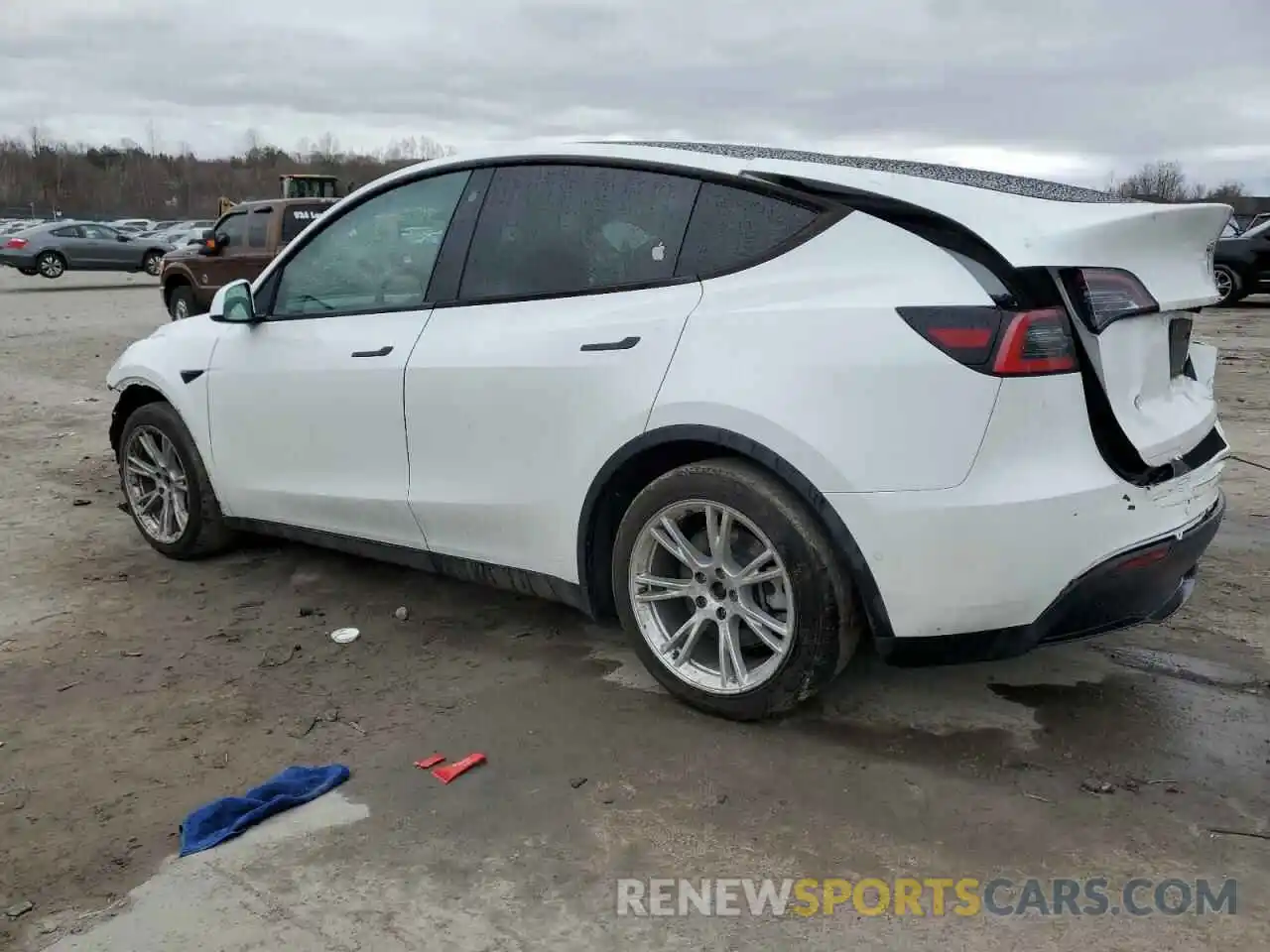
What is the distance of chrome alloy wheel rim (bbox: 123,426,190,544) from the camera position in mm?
5020

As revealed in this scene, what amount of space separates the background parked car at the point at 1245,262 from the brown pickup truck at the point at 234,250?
13.5 metres

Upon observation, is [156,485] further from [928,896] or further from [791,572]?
[928,896]

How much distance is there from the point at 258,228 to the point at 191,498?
1040 centimetres

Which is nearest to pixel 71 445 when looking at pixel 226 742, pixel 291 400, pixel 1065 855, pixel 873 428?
pixel 291 400

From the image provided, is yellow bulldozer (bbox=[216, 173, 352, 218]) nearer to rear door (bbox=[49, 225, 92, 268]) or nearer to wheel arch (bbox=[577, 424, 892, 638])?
rear door (bbox=[49, 225, 92, 268])

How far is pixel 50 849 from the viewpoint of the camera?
9.20 feet

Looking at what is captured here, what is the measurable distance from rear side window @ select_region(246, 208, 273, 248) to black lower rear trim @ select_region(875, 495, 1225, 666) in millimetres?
12941

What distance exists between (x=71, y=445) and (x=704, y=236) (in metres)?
6.21

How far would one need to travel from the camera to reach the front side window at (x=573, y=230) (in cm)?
339

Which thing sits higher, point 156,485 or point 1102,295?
point 1102,295

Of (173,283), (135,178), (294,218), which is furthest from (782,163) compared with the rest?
(135,178)

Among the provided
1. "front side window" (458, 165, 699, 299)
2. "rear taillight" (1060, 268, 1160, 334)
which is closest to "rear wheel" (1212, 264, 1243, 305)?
"rear taillight" (1060, 268, 1160, 334)

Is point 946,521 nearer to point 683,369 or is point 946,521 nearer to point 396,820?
point 683,369

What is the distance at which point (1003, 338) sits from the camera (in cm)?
276
